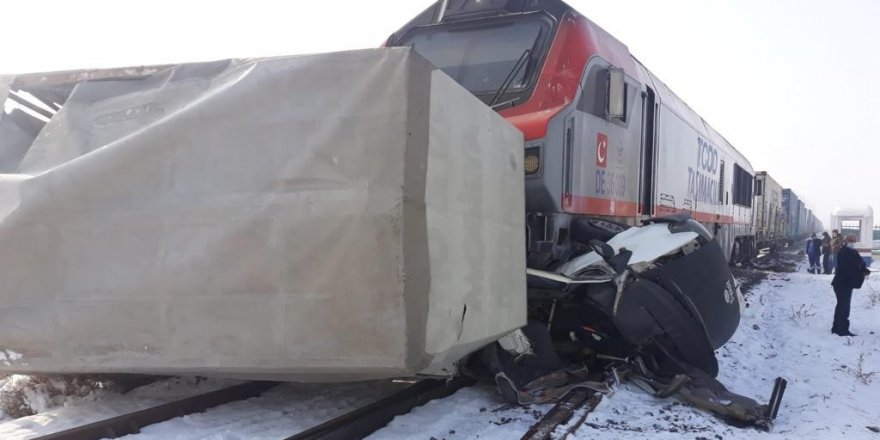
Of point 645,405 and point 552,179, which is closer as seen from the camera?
point 645,405

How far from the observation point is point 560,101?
527 centimetres

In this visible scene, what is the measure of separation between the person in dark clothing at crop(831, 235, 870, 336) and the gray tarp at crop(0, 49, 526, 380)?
23.9 ft

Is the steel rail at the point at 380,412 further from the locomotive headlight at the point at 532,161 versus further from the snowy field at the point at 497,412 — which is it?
the locomotive headlight at the point at 532,161

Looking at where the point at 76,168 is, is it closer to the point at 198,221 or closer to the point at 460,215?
the point at 198,221

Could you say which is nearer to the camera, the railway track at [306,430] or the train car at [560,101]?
the railway track at [306,430]

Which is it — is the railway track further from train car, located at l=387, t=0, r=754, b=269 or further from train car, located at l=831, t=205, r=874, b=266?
train car, located at l=831, t=205, r=874, b=266

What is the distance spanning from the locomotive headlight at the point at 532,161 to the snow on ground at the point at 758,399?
167cm

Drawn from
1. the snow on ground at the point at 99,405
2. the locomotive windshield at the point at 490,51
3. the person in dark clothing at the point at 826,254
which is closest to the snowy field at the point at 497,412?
the snow on ground at the point at 99,405

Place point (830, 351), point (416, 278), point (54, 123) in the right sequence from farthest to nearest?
point (830, 351) → point (54, 123) → point (416, 278)

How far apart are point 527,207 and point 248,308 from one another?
2596mm

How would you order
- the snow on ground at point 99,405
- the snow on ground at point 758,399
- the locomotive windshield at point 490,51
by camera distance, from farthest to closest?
the locomotive windshield at point 490,51 → the snow on ground at point 758,399 → the snow on ground at point 99,405

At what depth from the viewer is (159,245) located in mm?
3246

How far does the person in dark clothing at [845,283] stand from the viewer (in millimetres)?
8547

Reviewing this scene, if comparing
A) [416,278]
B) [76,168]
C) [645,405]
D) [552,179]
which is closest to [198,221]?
[76,168]
